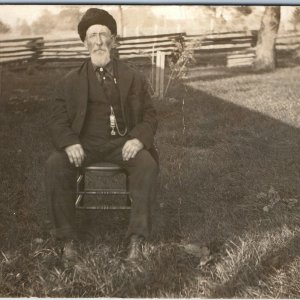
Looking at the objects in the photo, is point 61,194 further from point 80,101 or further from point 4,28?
point 4,28

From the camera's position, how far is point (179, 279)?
3146 millimetres

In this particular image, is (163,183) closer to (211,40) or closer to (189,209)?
(189,209)

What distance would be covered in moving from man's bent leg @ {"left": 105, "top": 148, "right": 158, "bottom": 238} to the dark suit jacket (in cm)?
12

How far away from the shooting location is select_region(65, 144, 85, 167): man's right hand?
125 inches

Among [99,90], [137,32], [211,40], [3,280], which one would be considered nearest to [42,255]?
[3,280]

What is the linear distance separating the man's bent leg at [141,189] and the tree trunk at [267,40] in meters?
1.08

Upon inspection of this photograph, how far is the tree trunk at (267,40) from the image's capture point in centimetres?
333

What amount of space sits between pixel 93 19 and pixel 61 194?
1.18 m

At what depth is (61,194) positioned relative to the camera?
322 cm

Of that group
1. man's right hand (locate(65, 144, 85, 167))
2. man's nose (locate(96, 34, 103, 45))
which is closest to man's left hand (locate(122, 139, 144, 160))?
man's right hand (locate(65, 144, 85, 167))

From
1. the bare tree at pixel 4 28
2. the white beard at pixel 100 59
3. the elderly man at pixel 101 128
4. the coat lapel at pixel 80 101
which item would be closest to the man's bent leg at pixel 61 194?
the elderly man at pixel 101 128

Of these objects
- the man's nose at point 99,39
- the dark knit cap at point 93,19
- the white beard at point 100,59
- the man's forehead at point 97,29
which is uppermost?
the dark knit cap at point 93,19

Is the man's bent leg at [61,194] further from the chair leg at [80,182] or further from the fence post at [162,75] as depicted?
the fence post at [162,75]

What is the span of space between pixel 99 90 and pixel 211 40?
0.86 metres
